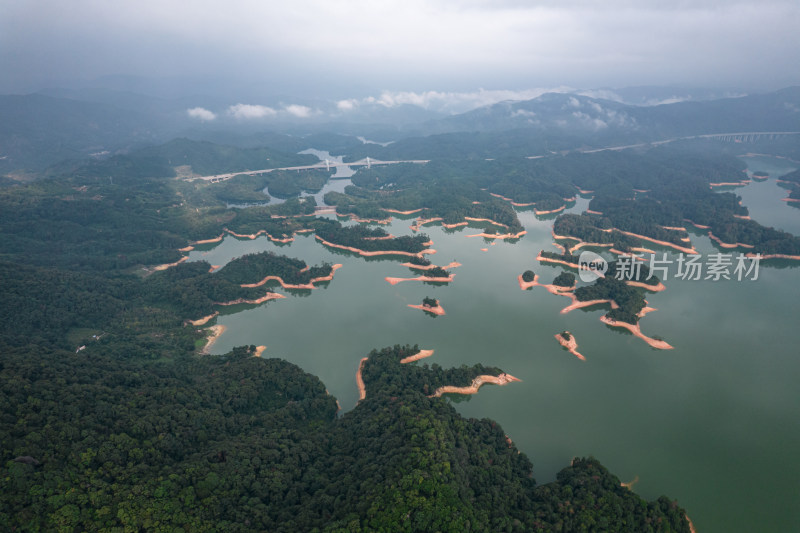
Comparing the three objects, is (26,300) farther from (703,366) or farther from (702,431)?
(703,366)

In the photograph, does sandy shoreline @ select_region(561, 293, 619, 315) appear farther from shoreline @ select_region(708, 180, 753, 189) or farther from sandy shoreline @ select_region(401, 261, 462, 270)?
shoreline @ select_region(708, 180, 753, 189)

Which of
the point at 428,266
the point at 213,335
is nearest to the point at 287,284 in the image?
the point at 213,335

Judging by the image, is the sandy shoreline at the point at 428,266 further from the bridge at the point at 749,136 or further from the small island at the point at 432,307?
the bridge at the point at 749,136

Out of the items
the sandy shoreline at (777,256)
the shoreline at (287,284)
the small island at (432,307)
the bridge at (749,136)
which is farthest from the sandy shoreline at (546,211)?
Answer: the bridge at (749,136)

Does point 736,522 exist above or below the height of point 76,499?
below

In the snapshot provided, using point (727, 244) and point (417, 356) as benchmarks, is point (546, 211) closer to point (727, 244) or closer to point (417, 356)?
point (727, 244)

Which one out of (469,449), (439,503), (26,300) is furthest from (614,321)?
(26,300)
